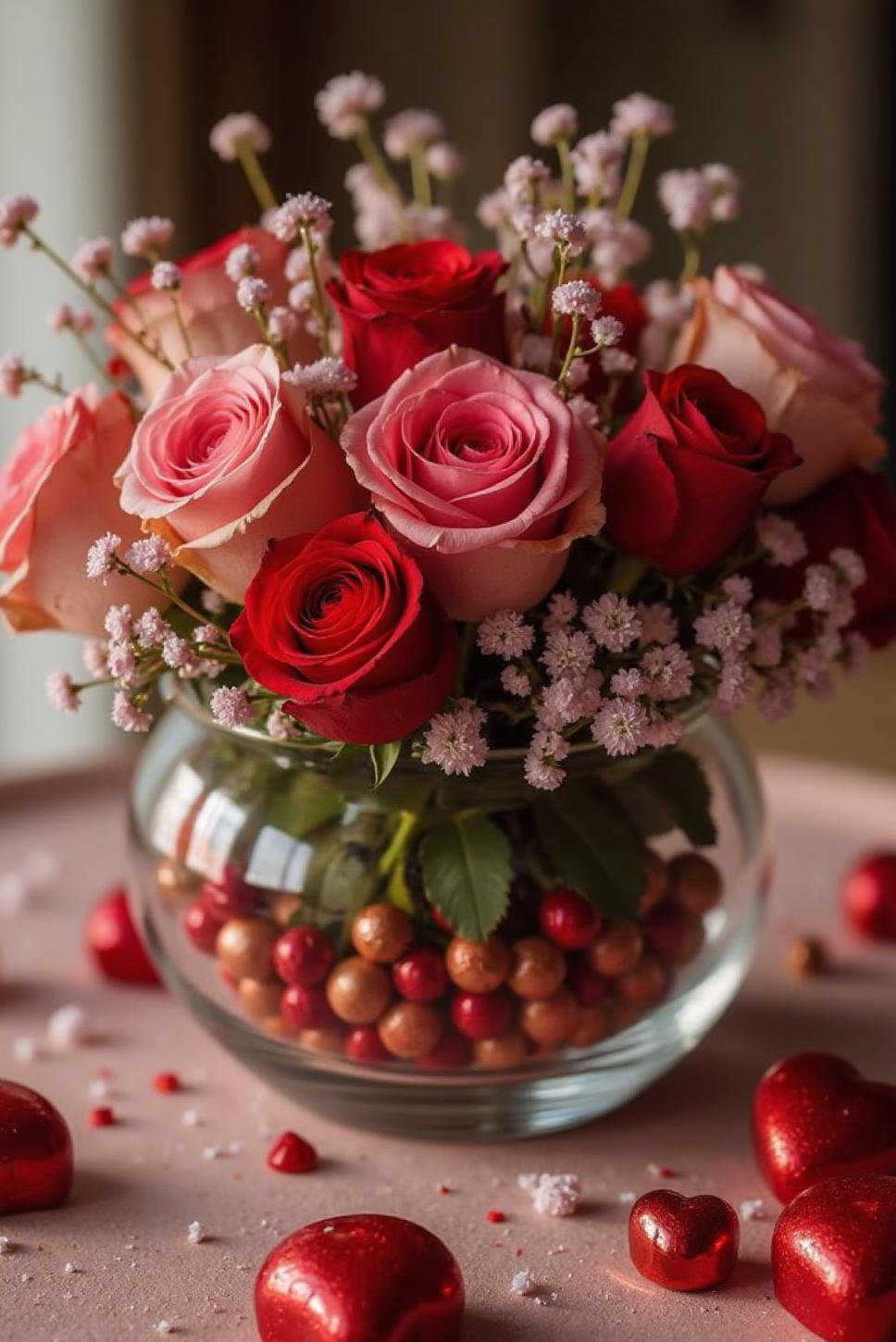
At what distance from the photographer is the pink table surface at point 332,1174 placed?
0.67 m

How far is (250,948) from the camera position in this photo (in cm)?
76

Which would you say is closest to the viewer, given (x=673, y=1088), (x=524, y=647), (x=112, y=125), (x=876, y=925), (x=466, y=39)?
(x=524, y=647)

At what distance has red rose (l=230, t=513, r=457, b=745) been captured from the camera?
0.61 meters

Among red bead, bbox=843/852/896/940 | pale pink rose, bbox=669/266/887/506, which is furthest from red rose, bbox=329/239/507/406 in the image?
red bead, bbox=843/852/896/940

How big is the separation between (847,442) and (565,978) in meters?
0.29

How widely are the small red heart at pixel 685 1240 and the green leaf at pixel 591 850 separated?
128 mm

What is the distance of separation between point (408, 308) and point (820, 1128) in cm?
42

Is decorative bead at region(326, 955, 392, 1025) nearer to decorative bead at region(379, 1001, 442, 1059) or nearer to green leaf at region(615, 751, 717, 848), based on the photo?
decorative bead at region(379, 1001, 442, 1059)

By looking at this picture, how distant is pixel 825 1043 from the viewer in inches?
35.9

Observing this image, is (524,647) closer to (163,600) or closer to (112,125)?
(163,600)

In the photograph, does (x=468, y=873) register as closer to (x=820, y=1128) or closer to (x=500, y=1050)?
(x=500, y=1050)

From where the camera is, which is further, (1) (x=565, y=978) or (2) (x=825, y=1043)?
(2) (x=825, y=1043)

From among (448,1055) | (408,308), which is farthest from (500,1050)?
(408,308)

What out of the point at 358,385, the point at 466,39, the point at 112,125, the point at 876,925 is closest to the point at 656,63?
the point at 466,39
